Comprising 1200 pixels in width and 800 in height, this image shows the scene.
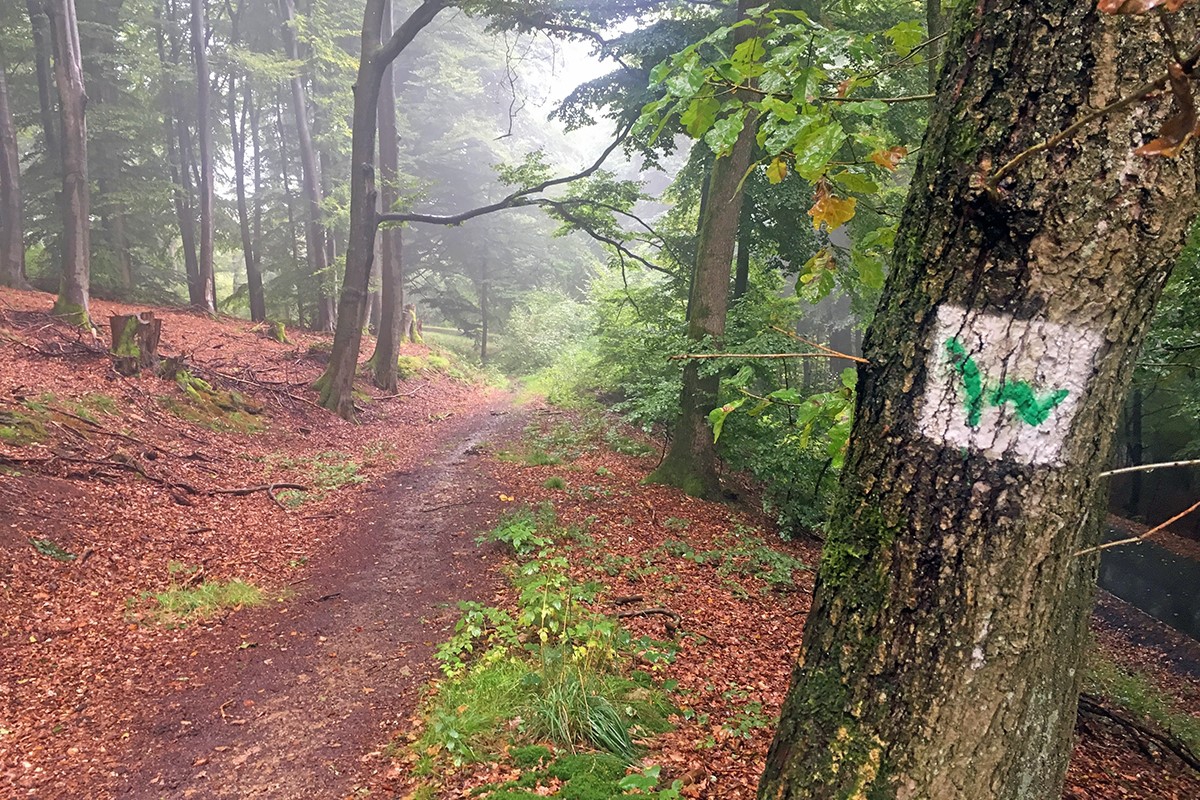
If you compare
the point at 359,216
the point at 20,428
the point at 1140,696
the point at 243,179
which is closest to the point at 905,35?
the point at 1140,696

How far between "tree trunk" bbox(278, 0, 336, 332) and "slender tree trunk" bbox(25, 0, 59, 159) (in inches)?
221

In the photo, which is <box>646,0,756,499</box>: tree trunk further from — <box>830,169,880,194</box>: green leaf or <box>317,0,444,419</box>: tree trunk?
<box>317,0,444,419</box>: tree trunk

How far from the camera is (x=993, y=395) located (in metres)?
1.31

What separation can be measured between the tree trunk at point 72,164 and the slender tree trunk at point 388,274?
238 inches

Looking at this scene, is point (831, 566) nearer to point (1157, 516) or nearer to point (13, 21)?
point (1157, 516)

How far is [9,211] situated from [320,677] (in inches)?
643

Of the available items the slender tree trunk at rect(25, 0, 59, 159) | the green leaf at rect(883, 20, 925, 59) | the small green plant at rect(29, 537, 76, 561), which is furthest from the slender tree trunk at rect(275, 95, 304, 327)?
the green leaf at rect(883, 20, 925, 59)

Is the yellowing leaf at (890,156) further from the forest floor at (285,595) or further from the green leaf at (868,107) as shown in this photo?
the forest floor at (285,595)

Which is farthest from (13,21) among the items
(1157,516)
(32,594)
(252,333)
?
(1157,516)

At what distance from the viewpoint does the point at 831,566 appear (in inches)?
61.9

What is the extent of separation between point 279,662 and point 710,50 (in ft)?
28.8

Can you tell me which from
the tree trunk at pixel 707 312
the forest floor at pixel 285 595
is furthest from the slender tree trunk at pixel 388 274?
the tree trunk at pixel 707 312

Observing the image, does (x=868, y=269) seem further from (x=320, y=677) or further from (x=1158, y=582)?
(x=1158, y=582)

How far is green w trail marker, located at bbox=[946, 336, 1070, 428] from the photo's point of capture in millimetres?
1285
